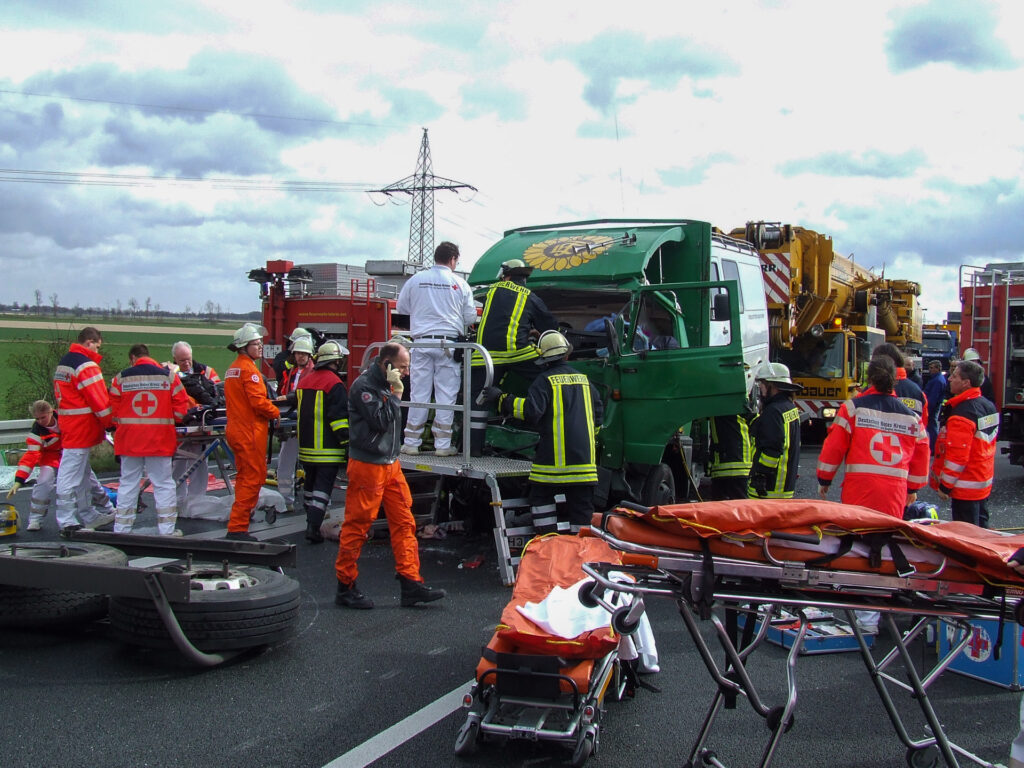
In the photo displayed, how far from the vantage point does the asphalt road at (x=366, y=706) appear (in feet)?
12.2

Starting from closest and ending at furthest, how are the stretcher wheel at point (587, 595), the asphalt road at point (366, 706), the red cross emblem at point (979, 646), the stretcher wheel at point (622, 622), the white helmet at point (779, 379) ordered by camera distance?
1. the stretcher wheel at point (622, 622)
2. the stretcher wheel at point (587, 595)
3. the asphalt road at point (366, 706)
4. the red cross emblem at point (979, 646)
5. the white helmet at point (779, 379)

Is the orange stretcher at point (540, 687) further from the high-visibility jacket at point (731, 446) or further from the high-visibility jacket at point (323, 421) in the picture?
the high-visibility jacket at point (323, 421)

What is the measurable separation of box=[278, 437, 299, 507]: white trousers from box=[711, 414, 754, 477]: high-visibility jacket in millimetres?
4644

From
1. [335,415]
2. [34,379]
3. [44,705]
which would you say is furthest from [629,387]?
[34,379]

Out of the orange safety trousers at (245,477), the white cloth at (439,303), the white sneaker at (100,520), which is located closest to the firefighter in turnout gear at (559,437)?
the white cloth at (439,303)

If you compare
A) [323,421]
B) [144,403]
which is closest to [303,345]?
[323,421]

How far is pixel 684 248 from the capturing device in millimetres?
8281

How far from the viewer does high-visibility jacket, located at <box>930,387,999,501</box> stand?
675cm

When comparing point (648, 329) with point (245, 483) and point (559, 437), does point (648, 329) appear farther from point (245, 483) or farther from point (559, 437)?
point (245, 483)

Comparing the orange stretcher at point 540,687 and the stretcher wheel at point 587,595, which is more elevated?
the stretcher wheel at point 587,595

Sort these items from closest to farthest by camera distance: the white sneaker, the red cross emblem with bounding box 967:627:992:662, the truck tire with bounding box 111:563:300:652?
the truck tire with bounding box 111:563:300:652 < the red cross emblem with bounding box 967:627:992:662 < the white sneaker

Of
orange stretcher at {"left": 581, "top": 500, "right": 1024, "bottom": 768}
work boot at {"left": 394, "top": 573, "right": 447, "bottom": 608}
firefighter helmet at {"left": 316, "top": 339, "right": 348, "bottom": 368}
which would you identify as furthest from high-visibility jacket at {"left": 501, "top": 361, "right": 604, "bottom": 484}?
orange stretcher at {"left": 581, "top": 500, "right": 1024, "bottom": 768}

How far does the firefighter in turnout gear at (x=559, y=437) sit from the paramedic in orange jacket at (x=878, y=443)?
67.1 inches

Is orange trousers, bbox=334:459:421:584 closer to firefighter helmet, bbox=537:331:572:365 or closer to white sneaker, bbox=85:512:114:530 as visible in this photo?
firefighter helmet, bbox=537:331:572:365
